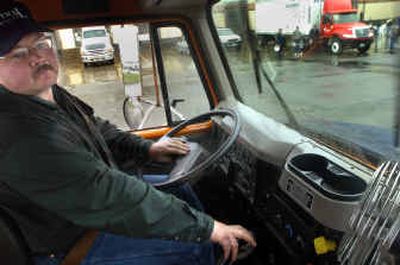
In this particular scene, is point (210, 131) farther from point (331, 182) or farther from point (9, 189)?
point (9, 189)

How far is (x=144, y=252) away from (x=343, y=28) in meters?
1.20

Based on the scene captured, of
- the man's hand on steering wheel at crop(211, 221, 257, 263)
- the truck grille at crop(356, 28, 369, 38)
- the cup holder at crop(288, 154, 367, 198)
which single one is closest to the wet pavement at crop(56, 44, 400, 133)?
the truck grille at crop(356, 28, 369, 38)

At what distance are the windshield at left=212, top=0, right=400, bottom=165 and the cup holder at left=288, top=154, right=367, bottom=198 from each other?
0.14m

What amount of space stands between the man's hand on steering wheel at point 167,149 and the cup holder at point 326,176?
54 cm

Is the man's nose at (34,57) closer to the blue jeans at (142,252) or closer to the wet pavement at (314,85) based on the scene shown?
the blue jeans at (142,252)

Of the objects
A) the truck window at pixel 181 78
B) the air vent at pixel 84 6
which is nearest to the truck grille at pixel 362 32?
the truck window at pixel 181 78

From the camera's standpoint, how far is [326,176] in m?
1.70

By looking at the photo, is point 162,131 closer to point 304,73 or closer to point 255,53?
point 255,53

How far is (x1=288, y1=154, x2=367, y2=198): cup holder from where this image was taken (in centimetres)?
153

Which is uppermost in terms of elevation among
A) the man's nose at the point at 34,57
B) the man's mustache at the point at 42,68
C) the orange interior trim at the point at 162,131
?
the man's nose at the point at 34,57

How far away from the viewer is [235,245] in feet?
4.60

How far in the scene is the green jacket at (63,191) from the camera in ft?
3.88

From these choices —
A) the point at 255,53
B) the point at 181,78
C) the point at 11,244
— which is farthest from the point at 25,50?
the point at 181,78

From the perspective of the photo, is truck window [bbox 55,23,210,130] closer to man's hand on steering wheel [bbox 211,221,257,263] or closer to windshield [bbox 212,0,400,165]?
windshield [bbox 212,0,400,165]
